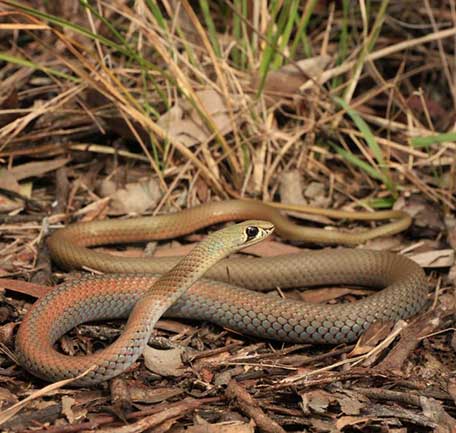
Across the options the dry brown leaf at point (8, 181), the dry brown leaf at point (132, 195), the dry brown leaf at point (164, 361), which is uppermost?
the dry brown leaf at point (8, 181)

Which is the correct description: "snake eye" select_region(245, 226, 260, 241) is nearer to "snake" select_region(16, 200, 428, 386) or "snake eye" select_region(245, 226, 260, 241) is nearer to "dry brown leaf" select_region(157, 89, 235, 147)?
"snake" select_region(16, 200, 428, 386)

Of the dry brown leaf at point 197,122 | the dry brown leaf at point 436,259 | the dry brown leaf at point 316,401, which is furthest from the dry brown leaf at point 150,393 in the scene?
the dry brown leaf at point 197,122

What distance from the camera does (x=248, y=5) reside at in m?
7.52

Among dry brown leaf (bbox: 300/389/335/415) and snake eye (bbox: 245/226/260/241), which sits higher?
snake eye (bbox: 245/226/260/241)

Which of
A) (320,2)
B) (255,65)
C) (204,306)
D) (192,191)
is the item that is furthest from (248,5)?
(204,306)

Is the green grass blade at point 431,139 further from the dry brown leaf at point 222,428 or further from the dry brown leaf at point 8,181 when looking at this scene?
the dry brown leaf at point 8,181

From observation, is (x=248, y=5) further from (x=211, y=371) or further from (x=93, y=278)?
(x=211, y=371)

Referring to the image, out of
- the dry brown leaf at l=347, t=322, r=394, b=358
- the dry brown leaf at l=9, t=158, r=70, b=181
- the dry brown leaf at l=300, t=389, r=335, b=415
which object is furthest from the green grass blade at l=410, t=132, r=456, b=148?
the dry brown leaf at l=9, t=158, r=70, b=181

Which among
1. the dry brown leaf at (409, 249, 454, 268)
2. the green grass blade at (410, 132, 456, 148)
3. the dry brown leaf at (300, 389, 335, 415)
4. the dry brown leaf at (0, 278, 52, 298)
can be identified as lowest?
the dry brown leaf at (300, 389, 335, 415)

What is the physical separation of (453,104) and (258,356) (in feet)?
14.1

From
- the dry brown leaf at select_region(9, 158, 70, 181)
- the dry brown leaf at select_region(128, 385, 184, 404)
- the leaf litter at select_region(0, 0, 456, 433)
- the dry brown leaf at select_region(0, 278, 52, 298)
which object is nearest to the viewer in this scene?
the dry brown leaf at select_region(128, 385, 184, 404)

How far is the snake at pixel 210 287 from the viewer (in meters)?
4.92

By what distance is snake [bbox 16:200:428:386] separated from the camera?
4922mm

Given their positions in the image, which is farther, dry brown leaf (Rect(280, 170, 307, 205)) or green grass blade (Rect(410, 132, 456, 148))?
dry brown leaf (Rect(280, 170, 307, 205))
